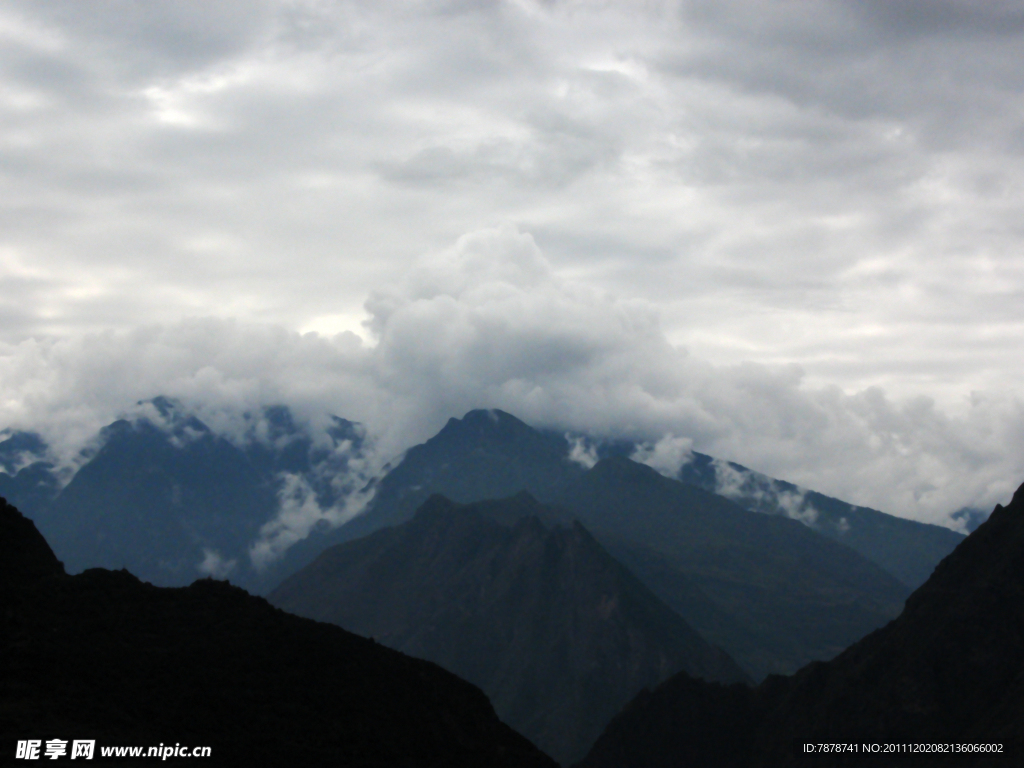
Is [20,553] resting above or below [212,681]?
above

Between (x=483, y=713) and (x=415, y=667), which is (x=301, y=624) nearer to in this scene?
(x=415, y=667)

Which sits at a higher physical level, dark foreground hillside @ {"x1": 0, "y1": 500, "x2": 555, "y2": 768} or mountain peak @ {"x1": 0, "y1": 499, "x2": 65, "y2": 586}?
mountain peak @ {"x1": 0, "y1": 499, "x2": 65, "y2": 586}

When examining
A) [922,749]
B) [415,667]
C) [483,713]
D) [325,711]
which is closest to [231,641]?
[325,711]

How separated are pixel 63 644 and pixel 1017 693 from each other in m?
156

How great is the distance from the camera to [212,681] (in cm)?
11512

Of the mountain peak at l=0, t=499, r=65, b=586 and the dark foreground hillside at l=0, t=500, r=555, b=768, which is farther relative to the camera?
the mountain peak at l=0, t=499, r=65, b=586

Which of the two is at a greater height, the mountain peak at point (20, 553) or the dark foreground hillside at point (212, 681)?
the mountain peak at point (20, 553)

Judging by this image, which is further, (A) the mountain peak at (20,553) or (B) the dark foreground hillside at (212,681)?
(A) the mountain peak at (20,553)

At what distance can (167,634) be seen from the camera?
122562 millimetres

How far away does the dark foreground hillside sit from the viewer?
102m

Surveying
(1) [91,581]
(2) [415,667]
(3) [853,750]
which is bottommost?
(3) [853,750]

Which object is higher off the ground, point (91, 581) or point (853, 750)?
point (91, 581)

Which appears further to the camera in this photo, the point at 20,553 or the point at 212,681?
the point at 20,553

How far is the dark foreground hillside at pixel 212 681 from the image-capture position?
10238 centimetres
